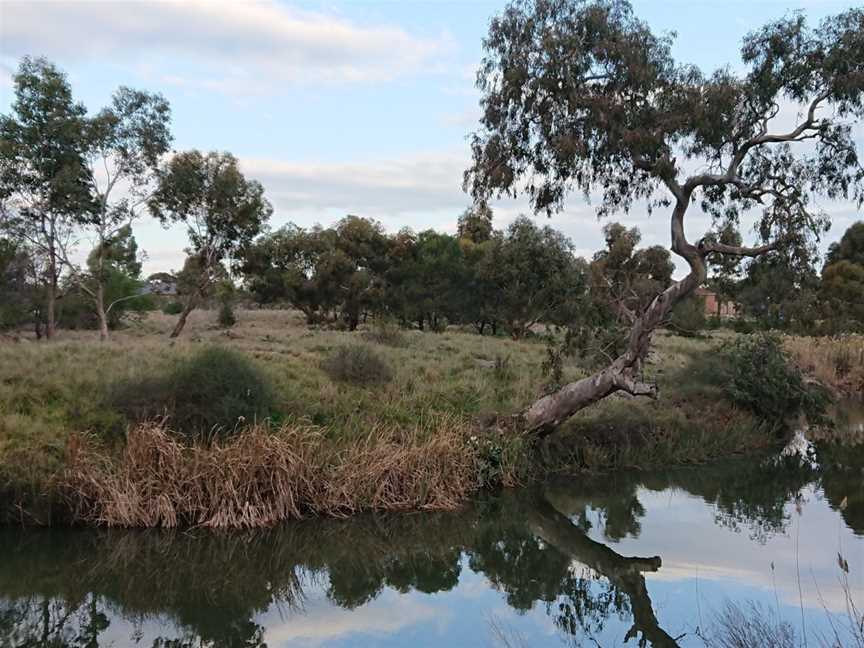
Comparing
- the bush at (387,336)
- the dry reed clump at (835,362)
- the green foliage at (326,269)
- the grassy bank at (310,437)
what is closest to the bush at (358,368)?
the grassy bank at (310,437)

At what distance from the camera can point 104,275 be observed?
92.5 feet

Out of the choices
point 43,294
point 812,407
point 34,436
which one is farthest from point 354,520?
point 43,294

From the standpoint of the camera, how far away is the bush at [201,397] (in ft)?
40.9

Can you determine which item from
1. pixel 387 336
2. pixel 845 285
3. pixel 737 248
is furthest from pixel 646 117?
pixel 845 285

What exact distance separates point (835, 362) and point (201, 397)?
23535 mm

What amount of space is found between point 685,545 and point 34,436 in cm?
1024

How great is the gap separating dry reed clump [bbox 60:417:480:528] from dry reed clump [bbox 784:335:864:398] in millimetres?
17581

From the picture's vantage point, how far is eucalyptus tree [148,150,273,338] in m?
28.3

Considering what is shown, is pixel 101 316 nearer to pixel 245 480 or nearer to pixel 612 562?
pixel 245 480

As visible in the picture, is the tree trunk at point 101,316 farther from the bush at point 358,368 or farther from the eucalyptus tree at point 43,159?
the bush at point 358,368

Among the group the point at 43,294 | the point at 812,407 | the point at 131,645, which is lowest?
the point at 131,645

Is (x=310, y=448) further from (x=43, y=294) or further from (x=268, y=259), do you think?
(x=268, y=259)

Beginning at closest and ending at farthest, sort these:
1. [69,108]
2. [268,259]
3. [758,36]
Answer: [758,36], [69,108], [268,259]

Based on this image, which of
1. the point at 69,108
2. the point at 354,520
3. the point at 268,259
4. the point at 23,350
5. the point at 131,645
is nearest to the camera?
the point at 131,645
